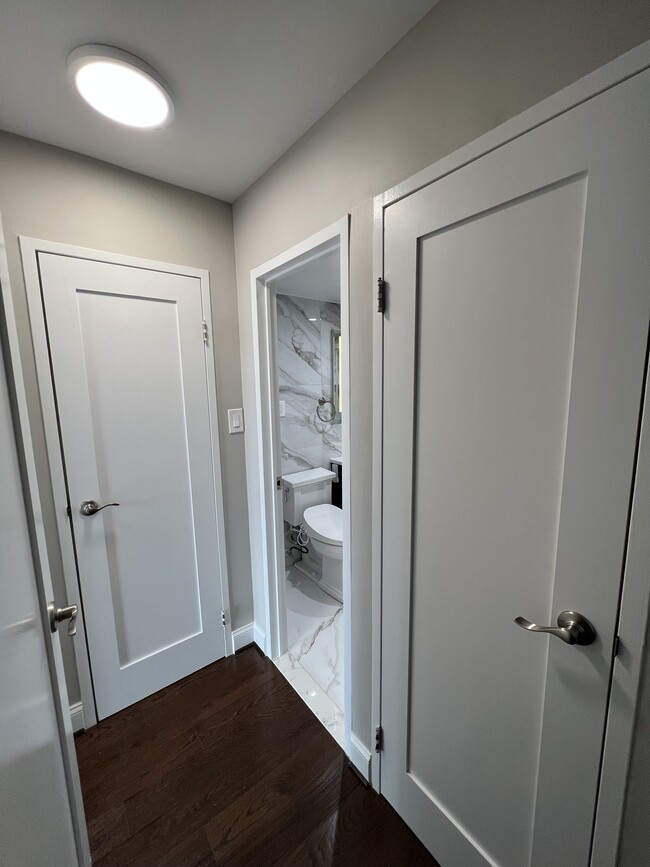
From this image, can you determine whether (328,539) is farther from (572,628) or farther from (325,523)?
(572,628)

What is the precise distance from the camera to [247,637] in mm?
2070

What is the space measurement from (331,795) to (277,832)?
21 centimetres

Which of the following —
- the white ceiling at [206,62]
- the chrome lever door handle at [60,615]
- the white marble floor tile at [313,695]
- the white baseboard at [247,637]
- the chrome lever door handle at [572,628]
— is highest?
the white ceiling at [206,62]

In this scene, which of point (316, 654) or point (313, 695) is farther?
point (316, 654)

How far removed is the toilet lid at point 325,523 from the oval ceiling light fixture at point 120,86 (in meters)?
2.15

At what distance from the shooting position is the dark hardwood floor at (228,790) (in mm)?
1155

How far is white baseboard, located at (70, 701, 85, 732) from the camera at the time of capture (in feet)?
5.11

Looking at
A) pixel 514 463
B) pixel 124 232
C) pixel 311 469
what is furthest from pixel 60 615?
pixel 311 469

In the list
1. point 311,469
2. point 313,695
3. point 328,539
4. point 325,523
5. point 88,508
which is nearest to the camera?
point 88,508

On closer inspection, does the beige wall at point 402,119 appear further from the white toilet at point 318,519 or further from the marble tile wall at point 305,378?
the marble tile wall at point 305,378

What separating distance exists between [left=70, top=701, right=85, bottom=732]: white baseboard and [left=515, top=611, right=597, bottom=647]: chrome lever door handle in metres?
1.91

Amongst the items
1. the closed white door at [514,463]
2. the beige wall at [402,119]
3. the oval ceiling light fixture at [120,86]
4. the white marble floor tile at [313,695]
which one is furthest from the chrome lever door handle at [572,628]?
the oval ceiling light fixture at [120,86]

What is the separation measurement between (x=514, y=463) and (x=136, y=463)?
153 cm

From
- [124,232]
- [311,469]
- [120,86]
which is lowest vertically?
[311,469]
